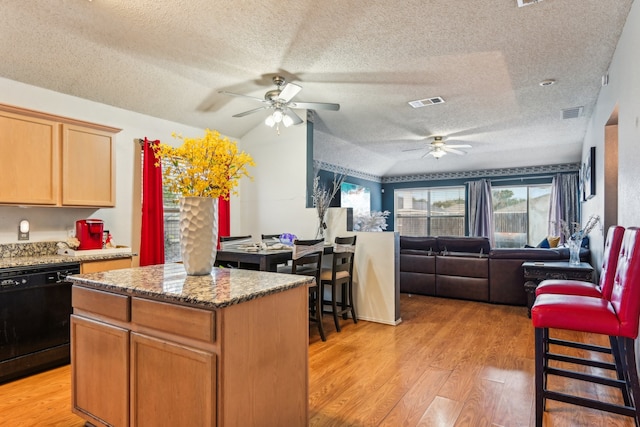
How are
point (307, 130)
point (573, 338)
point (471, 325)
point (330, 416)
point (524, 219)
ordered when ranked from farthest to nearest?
point (524, 219) → point (307, 130) → point (471, 325) → point (573, 338) → point (330, 416)

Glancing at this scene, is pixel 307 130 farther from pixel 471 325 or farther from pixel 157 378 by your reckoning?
pixel 157 378

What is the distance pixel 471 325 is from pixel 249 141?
3943 millimetres

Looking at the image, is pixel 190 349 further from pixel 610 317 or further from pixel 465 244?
pixel 465 244

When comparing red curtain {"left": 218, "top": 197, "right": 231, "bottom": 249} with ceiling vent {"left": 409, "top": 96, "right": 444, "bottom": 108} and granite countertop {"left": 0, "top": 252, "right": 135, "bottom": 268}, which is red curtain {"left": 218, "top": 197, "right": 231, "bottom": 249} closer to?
granite countertop {"left": 0, "top": 252, "right": 135, "bottom": 268}

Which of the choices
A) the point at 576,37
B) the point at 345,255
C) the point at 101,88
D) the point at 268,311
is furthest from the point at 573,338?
the point at 101,88

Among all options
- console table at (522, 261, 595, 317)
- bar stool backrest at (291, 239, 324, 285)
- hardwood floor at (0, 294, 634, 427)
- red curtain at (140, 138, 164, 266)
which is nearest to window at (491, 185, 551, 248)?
console table at (522, 261, 595, 317)

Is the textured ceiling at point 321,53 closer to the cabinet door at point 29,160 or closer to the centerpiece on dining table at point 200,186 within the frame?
the cabinet door at point 29,160

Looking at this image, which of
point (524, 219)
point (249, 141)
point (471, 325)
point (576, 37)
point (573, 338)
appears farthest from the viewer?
point (524, 219)

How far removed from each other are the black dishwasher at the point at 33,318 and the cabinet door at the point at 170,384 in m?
1.76

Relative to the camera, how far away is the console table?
3865 millimetres

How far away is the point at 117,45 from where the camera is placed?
3.20 m

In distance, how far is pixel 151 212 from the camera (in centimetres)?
425

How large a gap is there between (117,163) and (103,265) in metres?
1.33

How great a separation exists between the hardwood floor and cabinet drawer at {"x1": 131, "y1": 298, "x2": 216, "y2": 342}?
1080 millimetres
